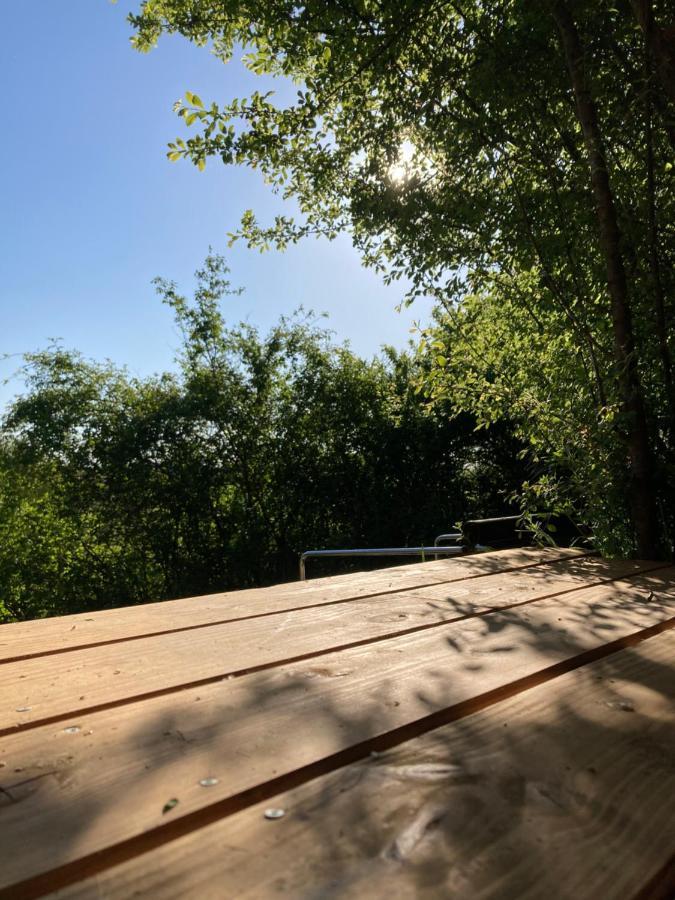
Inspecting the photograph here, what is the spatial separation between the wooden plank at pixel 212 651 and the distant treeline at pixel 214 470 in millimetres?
6126

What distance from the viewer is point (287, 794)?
54 centimetres

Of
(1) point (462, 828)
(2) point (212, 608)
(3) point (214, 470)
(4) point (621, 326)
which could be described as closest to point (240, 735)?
(1) point (462, 828)

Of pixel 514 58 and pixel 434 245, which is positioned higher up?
pixel 514 58

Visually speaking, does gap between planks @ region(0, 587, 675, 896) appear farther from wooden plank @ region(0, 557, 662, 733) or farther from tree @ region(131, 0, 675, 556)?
tree @ region(131, 0, 675, 556)

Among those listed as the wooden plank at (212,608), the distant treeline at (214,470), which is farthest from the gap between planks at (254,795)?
the distant treeline at (214,470)

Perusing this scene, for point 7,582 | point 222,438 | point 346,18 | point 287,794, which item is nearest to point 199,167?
point 346,18

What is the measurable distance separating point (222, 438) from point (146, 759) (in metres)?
7.48

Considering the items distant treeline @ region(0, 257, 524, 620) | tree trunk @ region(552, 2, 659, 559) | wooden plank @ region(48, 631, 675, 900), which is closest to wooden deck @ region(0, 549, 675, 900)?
wooden plank @ region(48, 631, 675, 900)

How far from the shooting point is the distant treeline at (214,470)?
7621mm

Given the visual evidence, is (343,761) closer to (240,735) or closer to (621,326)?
(240,735)

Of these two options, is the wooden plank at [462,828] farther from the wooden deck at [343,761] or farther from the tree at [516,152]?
the tree at [516,152]

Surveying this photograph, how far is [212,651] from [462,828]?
0.64 meters

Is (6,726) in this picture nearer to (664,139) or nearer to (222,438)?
(664,139)

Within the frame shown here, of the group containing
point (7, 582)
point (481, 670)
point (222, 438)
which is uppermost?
point (222, 438)
